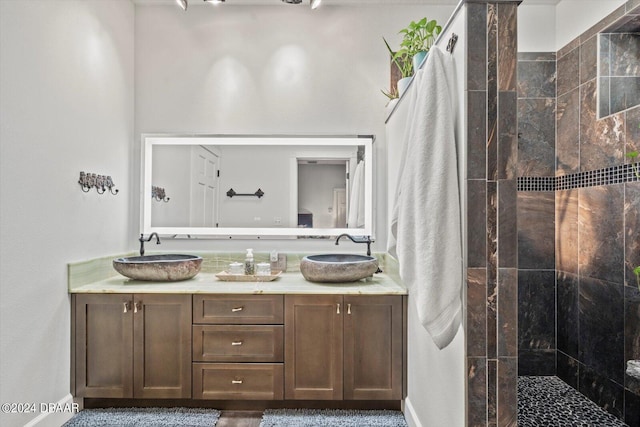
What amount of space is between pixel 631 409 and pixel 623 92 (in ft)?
6.06

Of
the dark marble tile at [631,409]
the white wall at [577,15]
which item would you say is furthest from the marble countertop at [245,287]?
the white wall at [577,15]

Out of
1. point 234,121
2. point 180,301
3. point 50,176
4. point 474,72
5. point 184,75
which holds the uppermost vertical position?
point 184,75

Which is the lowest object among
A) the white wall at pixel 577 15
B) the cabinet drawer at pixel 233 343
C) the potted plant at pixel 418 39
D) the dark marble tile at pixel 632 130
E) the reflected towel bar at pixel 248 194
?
the cabinet drawer at pixel 233 343

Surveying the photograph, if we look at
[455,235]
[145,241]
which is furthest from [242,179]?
[455,235]

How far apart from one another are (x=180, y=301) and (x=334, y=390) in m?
1.05

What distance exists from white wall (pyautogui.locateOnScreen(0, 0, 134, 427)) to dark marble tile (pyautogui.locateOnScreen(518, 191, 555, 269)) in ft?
9.69

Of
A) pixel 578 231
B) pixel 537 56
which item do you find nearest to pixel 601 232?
pixel 578 231

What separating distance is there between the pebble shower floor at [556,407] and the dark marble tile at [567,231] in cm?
81

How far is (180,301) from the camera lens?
218 cm

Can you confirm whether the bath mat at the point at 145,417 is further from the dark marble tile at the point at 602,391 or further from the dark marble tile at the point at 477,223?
the dark marble tile at the point at 602,391

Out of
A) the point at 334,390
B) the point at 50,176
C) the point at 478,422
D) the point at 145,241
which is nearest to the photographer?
the point at 478,422

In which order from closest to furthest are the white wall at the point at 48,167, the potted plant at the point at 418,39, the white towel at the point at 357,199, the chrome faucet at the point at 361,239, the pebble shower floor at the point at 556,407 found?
1. the white wall at the point at 48,167
2. the potted plant at the point at 418,39
3. the pebble shower floor at the point at 556,407
4. the chrome faucet at the point at 361,239
5. the white towel at the point at 357,199

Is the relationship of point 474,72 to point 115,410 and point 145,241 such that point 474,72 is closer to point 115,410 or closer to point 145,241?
point 145,241

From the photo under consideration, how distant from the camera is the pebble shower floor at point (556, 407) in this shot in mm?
2090
